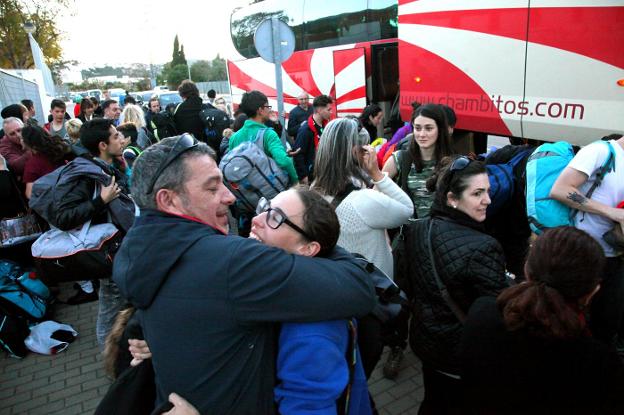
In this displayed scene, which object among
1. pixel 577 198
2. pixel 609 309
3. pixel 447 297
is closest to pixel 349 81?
pixel 577 198

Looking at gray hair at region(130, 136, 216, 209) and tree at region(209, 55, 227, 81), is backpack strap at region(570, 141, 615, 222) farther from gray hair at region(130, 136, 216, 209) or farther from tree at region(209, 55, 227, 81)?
tree at region(209, 55, 227, 81)

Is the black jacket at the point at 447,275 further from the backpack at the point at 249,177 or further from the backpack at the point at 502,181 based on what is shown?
the backpack at the point at 249,177

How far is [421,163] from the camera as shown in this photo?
354 centimetres

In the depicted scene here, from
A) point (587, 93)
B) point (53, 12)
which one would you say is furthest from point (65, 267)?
point (53, 12)

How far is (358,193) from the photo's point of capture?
2.50m

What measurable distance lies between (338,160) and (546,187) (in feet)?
4.50

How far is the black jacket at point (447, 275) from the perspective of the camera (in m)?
2.01

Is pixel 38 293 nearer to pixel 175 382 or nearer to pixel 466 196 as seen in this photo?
pixel 175 382

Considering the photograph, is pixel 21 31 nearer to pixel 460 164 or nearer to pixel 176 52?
pixel 460 164

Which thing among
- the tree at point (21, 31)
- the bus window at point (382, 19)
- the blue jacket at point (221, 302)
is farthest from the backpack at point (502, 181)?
the tree at point (21, 31)

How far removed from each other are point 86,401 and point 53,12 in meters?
33.8

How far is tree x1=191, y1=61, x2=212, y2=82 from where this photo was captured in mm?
51938

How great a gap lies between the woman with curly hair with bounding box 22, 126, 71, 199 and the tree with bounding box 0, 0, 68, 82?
87.7 feet

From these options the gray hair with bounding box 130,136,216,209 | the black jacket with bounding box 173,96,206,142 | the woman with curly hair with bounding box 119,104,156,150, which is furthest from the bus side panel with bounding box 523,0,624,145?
the black jacket with bounding box 173,96,206,142
